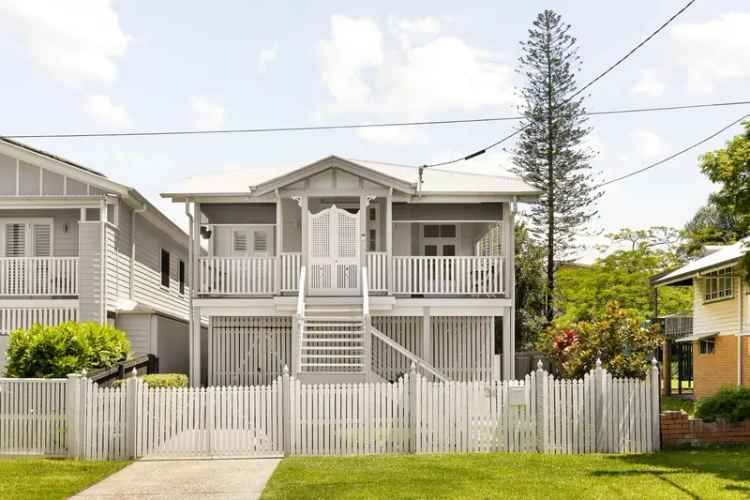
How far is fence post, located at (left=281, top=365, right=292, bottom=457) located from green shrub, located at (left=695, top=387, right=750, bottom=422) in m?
7.08

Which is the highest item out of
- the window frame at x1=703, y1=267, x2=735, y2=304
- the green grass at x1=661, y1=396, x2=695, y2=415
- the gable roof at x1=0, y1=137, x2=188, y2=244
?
the gable roof at x1=0, y1=137, x2=188, y2=244

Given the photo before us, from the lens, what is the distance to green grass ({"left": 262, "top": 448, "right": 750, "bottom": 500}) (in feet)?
42.0

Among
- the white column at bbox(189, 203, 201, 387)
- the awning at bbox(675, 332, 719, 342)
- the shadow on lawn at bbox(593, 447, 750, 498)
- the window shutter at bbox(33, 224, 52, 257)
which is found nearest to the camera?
the shadow on lawn at bbox(593, 447, 750, 498)

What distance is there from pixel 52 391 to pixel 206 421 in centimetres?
257

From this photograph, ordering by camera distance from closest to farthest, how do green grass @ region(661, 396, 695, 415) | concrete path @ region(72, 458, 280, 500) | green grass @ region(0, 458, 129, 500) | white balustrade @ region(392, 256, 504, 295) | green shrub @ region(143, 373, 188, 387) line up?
concrete path @ region(72, 458, 280, 500)
green grass @ region(0, 458, 129, 500)
green shrub @ region(143, 373, 188, 387)
white balustrade @ region(392, 256, 504, 295)
green grass @ region(661, 396, 695, 415)

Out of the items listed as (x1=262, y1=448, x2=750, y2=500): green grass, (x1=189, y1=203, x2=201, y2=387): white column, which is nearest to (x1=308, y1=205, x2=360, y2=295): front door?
(x1=189, y1=203, x2=201, y2=387): white column

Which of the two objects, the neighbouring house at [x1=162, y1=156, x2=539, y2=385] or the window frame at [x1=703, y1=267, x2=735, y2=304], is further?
the window frame at [x1=703, y1=267, x2=735, y2=304]

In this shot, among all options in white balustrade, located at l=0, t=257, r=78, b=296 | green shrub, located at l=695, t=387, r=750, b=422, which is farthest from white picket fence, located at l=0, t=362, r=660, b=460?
white balustrade, located at l=0, t=257, r=78, b=296

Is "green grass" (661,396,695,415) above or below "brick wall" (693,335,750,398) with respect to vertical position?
below

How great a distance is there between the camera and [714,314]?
102 feet

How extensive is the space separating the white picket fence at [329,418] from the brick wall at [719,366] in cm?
1283

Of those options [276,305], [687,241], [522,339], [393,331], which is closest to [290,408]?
[276,305]

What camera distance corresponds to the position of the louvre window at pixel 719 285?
1155 inches

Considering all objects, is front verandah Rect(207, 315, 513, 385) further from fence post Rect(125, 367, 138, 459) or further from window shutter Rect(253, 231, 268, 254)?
fence post Rect(125, 367, 138, 459)
